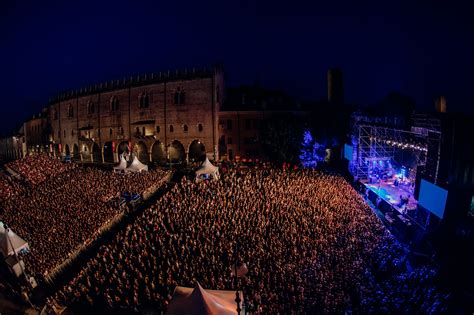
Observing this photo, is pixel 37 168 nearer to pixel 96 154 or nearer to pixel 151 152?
pixel 151 152

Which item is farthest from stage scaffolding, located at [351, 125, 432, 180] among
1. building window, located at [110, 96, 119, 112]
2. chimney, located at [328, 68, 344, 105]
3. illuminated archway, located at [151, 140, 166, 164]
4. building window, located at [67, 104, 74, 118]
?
building window, located at [67, 104, 74, 118]

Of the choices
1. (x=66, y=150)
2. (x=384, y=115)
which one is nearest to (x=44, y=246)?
(x=384, y=115)

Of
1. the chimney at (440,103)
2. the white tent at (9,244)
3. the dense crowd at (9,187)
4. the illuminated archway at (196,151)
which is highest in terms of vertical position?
the chimney at (440,103)

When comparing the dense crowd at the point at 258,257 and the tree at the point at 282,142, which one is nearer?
the dense crowd at the point at 258,257

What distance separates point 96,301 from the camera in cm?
1027

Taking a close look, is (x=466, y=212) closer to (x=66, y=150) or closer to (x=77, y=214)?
(x=77, y=214)

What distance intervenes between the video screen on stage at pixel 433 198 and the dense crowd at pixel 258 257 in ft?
10.0

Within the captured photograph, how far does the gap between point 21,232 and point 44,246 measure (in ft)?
10.5

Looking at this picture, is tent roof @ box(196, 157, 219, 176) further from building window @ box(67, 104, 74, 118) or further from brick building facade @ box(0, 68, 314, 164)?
building window @ box(67, 104, 74, 118)

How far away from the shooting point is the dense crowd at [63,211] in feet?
43.9

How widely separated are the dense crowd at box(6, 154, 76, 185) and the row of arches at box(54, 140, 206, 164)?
10173mm

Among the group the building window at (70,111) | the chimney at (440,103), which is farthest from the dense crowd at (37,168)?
the chimney at (440,103)

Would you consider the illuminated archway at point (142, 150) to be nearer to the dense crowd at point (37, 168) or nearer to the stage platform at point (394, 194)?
the dense crowd at point (37, 168)

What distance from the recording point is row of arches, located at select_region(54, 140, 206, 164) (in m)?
37.5
